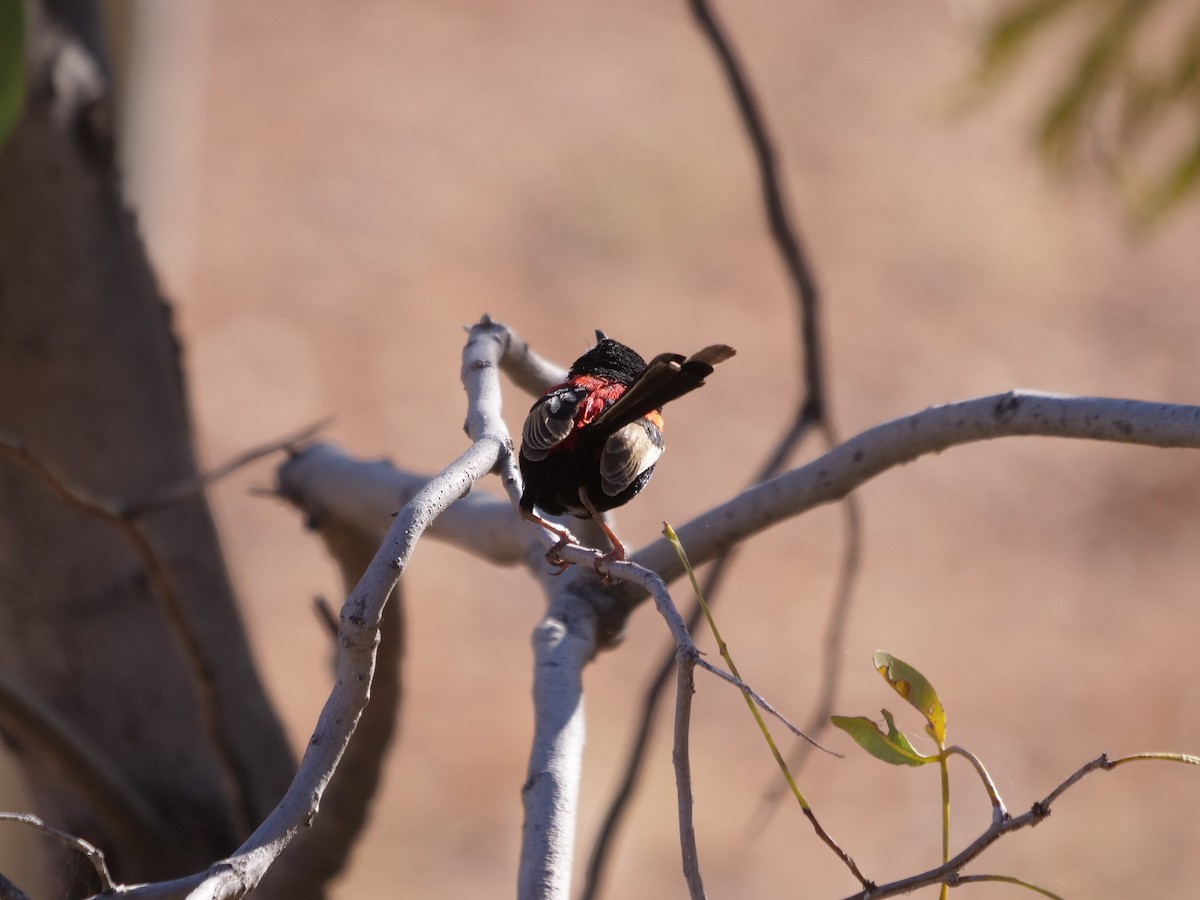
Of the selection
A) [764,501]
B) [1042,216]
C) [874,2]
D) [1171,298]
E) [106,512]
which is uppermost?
[874,2]

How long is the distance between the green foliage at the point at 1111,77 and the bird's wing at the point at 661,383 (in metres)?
2.08

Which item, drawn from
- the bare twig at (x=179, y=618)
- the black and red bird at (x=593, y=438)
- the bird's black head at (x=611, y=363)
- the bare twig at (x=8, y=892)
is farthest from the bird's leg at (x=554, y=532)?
the bare twig at (x=179, y=618)

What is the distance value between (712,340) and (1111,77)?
4.19m

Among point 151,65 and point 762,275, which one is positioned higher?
point 762,275

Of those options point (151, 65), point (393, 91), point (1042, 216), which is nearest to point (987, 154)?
point (1042, 216)

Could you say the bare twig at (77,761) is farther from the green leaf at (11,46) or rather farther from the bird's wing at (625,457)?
the bird's wing at (625,457)

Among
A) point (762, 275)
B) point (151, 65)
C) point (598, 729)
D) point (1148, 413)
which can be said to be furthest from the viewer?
point (762, 275)

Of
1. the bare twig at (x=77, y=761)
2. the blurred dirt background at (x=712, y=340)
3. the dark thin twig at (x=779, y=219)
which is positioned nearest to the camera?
the bare twig at (x=77, y=761)

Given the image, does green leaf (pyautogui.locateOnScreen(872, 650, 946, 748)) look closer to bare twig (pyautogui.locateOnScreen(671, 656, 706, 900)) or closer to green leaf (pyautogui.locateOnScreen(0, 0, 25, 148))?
bare twig (pyautogui.locateOnScreen(671, 656, 706, 900))

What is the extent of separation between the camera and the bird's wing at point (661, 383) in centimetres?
76

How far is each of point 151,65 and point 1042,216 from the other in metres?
7.17

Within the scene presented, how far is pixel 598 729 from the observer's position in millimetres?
5195

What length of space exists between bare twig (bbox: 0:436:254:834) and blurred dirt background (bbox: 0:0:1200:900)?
5.17 feet

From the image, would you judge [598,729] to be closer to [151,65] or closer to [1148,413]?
[151,65]
